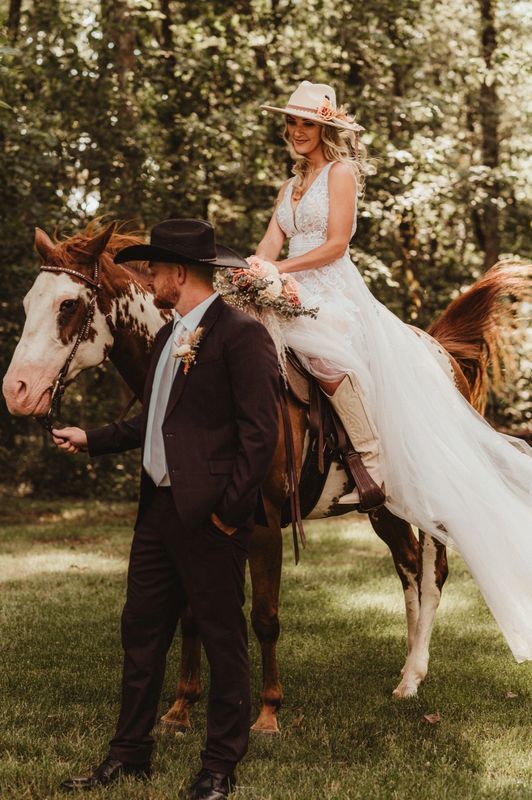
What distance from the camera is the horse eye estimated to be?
16.3 feet

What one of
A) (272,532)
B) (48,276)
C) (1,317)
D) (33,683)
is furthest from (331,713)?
(1,317)

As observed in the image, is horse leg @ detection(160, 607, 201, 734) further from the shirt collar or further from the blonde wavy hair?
the blonde wavy hair

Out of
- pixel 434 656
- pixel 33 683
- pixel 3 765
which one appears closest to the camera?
pixel 3 765

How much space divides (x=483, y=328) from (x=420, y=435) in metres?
1.78

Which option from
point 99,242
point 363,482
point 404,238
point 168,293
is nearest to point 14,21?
point 404,238

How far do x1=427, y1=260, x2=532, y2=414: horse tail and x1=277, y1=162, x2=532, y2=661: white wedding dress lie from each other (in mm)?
1108

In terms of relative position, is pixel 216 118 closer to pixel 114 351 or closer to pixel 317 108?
pixel 317 108

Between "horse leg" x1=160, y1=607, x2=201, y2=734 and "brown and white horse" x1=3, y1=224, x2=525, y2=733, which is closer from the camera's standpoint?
"brown and white horse" x1=3, y1=224, x2=525, y2=733

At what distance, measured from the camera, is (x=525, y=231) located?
61.5ft

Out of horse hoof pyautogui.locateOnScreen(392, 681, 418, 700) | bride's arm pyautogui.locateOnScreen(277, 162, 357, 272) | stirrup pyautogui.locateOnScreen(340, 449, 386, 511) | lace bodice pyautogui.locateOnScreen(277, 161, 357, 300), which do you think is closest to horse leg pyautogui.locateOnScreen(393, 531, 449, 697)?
horse hoof pyautogui.locateOnScreen(392, 681, 418, 700)

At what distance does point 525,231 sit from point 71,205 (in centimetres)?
911

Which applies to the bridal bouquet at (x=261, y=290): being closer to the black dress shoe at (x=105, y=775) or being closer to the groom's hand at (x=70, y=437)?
the groom's hand at (x=70, y=437)

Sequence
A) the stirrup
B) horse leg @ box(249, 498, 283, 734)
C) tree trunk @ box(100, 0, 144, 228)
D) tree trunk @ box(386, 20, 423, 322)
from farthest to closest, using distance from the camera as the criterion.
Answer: tree trunk @ box(386, 20, 423, 322), tree trunk @ box(100, 0, 144, 228), the stirrup, horse leg @ box(249, 498, 283, 734)

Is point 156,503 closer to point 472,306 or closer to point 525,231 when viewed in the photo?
point 472,306
